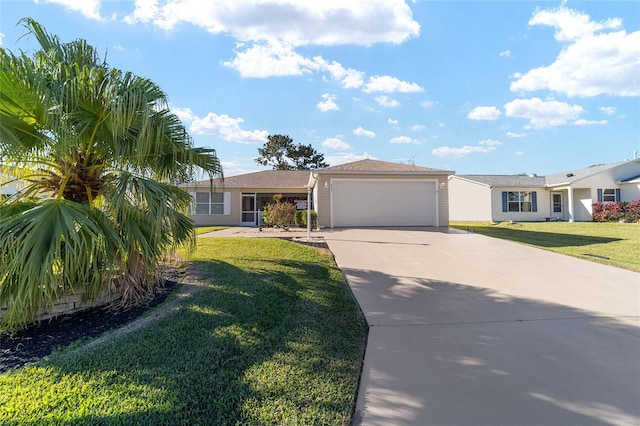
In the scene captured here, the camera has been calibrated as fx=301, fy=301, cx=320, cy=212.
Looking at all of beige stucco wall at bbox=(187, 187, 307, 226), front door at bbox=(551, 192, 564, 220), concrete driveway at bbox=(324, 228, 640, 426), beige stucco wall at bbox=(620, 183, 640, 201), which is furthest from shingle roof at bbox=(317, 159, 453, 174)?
beige stucco wall at bbox=(620, 183, 640, 201)

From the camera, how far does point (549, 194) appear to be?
24125mm

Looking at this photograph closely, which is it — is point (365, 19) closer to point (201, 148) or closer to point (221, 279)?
point (201, 148)

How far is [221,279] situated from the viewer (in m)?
5.79

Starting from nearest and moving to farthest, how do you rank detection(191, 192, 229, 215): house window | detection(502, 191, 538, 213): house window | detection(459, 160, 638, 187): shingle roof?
1. detection(191, 192, 229, 215): house window
2. detection(459, 160, 638, 187): shingle roof
3. detection(502, 191, 538, 213): house window

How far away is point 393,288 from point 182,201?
13.1 ft

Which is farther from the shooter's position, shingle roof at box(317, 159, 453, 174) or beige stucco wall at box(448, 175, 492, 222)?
beige stucco wall at box(448, 175, 492, 222)

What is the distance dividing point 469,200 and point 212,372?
87.2 ft

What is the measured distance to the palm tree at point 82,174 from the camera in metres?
3.34

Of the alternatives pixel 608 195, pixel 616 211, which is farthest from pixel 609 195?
pixel 616 211

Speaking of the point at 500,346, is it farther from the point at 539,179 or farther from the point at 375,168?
the point at 539,179

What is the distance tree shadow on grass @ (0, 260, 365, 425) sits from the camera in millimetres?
2164

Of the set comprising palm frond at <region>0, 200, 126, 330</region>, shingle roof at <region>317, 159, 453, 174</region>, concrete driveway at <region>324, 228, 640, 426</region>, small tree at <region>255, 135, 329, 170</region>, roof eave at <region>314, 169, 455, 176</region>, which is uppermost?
small tree at <region>255, 135, 329, 170</region>

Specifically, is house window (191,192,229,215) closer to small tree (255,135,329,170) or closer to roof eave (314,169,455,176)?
roof eave (314,169,455,176)

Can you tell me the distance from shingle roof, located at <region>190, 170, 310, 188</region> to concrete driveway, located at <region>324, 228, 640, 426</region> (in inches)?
572
